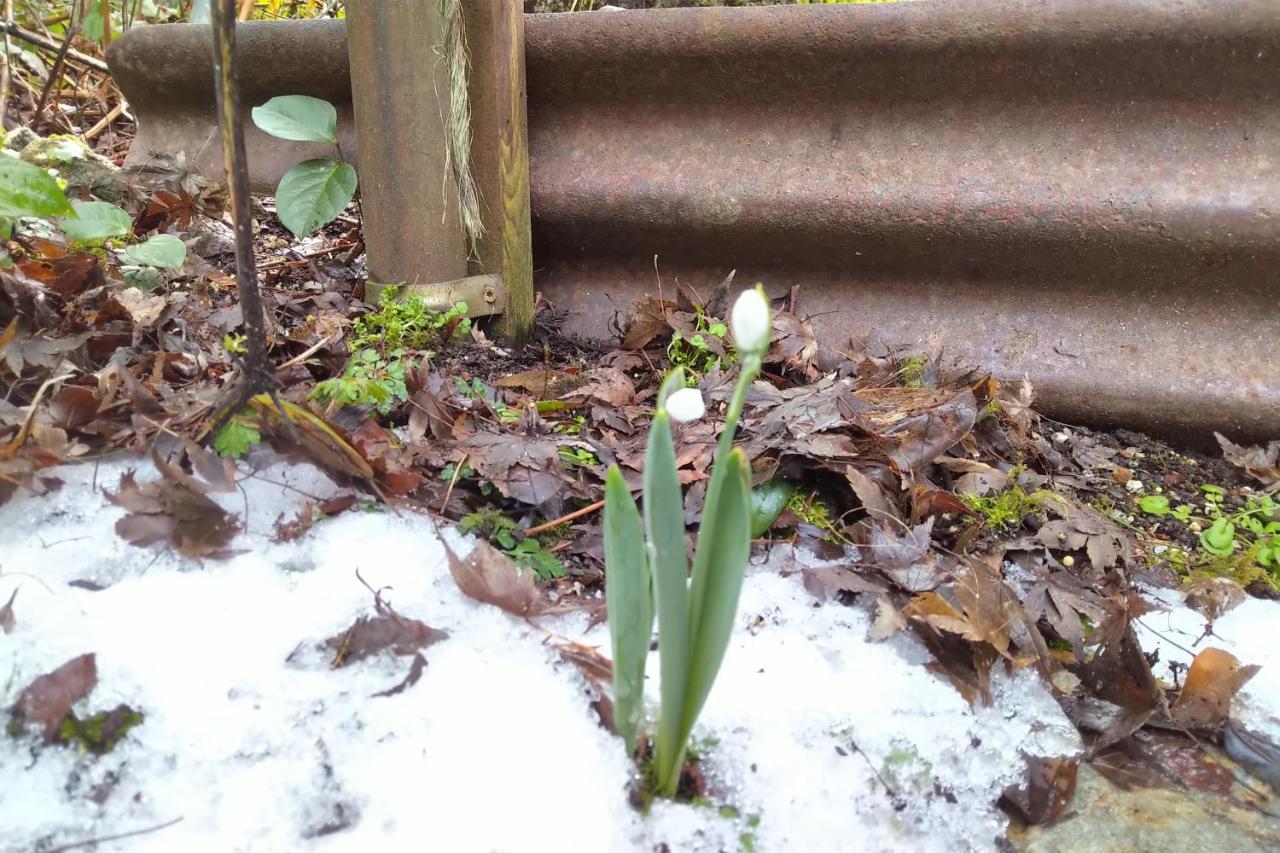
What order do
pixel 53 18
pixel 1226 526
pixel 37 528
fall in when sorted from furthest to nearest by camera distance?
1. pixel 53 18
2. pixel 1226 526
3. pixel 37 528

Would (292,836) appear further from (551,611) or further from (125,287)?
(125,287)

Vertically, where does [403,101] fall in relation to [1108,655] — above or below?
above

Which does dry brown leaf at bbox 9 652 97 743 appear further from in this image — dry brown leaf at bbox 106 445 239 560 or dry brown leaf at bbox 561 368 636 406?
dry brown leaf at bbox 561 368 636 406

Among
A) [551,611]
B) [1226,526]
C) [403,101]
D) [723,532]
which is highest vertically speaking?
[403,101]

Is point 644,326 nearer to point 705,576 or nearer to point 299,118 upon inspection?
point 299,118

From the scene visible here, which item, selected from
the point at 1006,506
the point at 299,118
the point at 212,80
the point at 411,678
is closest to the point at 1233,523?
the point at 1006,506

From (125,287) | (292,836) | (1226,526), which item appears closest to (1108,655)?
(1226,526)

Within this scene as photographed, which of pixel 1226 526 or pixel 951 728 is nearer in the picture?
pixel 951 728
